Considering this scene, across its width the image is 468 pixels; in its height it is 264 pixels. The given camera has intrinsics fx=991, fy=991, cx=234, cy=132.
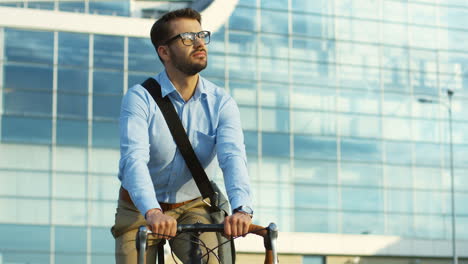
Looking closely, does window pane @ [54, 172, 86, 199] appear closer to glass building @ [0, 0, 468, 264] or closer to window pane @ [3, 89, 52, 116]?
glass building @ [0, 0, 468, 264]

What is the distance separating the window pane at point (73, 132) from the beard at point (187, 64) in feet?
104

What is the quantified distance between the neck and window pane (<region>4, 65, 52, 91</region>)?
31.4m

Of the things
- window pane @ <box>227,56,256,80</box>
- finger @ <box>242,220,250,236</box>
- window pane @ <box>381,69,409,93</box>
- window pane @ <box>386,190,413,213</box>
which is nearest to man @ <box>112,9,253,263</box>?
finger @ <box>242,220,250,236</box>

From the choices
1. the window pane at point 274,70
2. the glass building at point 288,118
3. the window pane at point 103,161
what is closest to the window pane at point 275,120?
the glass building at point 288,118

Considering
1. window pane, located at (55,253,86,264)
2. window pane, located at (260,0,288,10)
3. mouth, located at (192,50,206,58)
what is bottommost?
window pane, located at (55,253,86,264)

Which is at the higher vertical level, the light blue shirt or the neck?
the neck

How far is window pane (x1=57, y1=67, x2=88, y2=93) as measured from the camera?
36.3 m

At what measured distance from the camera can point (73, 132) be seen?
3612 cm

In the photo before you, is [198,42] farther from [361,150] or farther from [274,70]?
[361,150]

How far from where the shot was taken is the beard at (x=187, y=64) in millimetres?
4836

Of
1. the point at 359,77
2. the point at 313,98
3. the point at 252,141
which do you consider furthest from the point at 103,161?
the point at 359,77

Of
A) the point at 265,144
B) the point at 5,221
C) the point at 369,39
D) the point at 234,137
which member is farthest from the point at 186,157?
the point at 369,39

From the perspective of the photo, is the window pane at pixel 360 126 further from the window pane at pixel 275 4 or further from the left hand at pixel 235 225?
the left hand at pixel 235 225

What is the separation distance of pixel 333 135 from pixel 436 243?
21.5 feet
